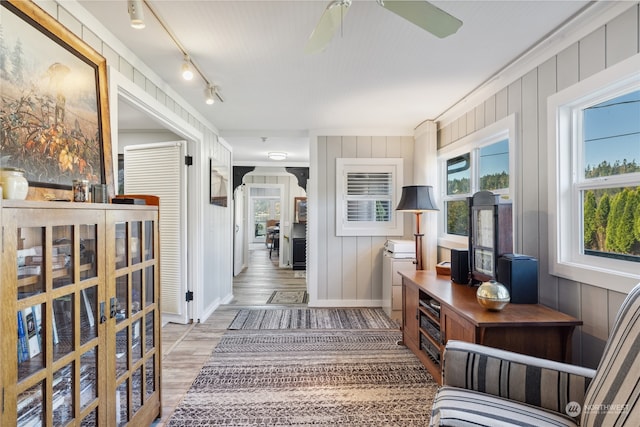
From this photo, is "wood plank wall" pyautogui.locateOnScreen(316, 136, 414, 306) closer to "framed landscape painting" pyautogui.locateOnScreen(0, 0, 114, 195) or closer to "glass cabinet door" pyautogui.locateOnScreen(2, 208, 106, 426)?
"framed landscape painting" pyautogui.locateOnScreen(0, 0, 114, 195)

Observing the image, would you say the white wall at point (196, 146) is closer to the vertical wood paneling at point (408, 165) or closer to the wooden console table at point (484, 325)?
the wooden console table at point (484, 325)

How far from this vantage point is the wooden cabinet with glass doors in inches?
39.0

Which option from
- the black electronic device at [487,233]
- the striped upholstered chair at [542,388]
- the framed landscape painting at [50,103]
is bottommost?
the striped upholstered chair at [542,388]

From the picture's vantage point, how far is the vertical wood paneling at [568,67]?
191cm

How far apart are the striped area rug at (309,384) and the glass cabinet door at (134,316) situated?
0.37 m

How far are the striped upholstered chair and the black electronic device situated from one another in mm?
856

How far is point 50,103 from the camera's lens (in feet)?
4.93

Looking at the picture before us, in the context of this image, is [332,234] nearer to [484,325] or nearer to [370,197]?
[370,197]

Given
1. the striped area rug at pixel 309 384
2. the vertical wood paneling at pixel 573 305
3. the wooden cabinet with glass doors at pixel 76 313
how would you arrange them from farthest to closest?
1. the striped area rug at pixel 309 384
2. the vertical wood paneling at pixel 573 305
3. the wooden cabinet with glass doors at pixel 76 313

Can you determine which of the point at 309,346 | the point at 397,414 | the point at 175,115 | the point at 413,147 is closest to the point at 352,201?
the point at 413,147

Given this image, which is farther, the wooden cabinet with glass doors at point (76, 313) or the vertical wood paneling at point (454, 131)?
the vertical wood paneling at point (454, 131)

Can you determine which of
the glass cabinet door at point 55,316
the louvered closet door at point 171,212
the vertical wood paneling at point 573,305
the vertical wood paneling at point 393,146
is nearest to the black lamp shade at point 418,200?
the vertical wood paneling at point 393,146

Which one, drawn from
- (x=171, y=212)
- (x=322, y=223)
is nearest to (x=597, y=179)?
(x=322, y=223)

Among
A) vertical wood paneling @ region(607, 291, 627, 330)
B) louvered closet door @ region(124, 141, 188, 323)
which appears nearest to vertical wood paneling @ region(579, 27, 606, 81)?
vertical wood paneling @ region(607, 291, 627, 330)
